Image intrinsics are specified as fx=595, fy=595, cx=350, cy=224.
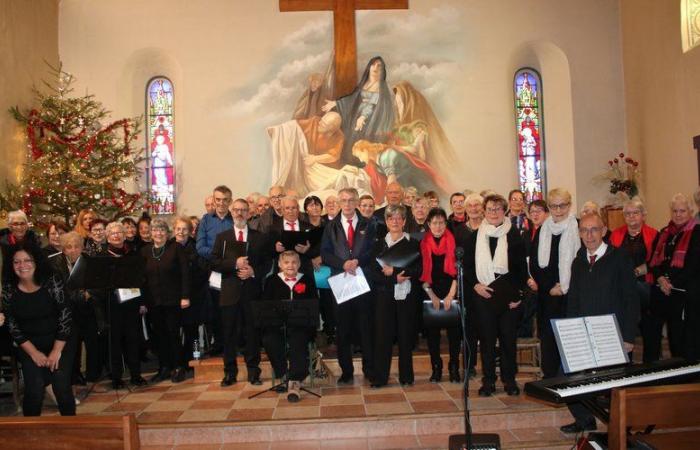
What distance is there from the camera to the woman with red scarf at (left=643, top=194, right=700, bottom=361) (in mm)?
4762

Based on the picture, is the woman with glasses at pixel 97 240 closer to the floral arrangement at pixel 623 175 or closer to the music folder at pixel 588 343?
the music folder at pixel 588 343

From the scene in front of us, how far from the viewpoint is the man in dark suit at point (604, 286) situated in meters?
4.03

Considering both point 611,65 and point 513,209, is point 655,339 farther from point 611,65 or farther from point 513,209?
point 611,65

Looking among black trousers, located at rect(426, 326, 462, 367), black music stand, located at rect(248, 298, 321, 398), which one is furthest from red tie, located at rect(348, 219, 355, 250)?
black trousers, located at rect(426, 326, 462, 367)

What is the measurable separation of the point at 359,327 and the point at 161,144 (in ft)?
21.6

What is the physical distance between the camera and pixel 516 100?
10711 mm

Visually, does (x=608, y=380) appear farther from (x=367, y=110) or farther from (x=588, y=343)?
(x=367, y=110)

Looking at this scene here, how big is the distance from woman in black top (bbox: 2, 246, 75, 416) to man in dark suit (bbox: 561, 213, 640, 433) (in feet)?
11.6

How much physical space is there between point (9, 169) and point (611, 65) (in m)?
9.73

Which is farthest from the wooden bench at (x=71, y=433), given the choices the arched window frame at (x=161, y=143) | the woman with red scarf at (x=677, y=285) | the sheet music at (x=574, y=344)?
the arched window frame at (x=161, y=143)

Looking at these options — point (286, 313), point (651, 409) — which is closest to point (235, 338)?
point (286, 313)

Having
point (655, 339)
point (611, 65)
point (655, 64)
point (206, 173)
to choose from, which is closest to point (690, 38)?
point (655, 64)

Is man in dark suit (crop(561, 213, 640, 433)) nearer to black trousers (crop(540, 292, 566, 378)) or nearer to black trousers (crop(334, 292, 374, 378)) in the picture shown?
black trousers (crop(540, 292, 566, 378))

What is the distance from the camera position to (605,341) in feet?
10.7
